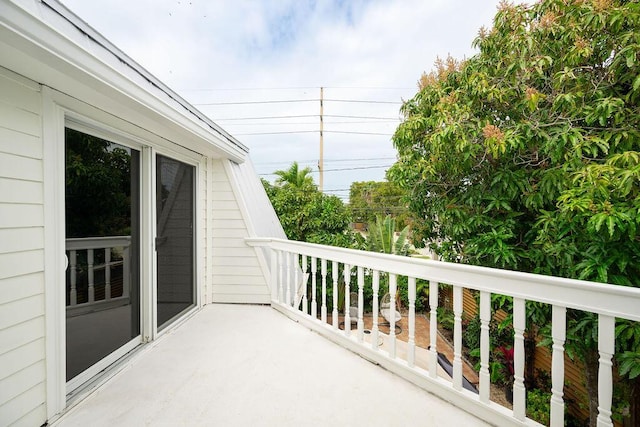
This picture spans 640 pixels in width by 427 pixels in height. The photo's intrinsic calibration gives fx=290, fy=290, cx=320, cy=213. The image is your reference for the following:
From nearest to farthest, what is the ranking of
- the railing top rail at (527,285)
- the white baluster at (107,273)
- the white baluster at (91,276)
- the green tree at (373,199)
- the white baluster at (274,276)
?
the railing top rail at (527,285)
the white baluster at (91,276)
the white baluster at (107,273)
the white baluster at (274,276)
the green tree at (373,199)

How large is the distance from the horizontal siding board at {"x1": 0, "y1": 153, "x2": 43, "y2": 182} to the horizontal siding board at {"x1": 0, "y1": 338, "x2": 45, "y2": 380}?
0.95m

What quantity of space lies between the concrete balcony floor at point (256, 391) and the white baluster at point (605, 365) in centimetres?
64

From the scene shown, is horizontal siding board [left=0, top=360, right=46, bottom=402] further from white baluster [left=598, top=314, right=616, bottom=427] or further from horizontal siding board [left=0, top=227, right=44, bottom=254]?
white baluster [left=598, top=314, right=616, bottom=427]

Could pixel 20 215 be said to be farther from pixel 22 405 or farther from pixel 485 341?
pixel 485 341

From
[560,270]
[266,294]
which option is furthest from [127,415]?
[560,270]

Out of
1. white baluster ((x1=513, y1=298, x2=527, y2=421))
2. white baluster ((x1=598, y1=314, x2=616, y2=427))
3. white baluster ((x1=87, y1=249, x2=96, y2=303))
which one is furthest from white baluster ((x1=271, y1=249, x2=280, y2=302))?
white baluster ((x1=598, y1=314, x2=616, y2=427))

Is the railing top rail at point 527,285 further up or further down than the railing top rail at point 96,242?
further down

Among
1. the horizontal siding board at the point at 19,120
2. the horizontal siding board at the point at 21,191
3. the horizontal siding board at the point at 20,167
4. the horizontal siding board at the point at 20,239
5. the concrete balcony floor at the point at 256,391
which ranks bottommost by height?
the concrete balcony floor at the point at 256,391

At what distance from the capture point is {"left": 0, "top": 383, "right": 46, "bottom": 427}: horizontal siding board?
1.51m

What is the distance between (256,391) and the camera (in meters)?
2.11

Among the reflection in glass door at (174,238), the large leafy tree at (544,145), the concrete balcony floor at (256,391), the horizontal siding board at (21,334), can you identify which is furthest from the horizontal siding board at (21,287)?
the large leafy tree at (544,145)

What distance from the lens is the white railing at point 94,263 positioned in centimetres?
238

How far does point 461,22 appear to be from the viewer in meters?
4.60

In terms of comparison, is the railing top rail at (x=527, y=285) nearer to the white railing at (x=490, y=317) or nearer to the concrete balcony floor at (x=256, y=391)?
the white railing at (x=490, y=317)
